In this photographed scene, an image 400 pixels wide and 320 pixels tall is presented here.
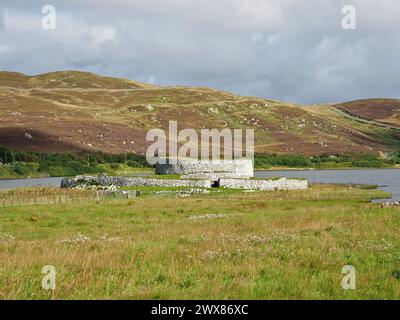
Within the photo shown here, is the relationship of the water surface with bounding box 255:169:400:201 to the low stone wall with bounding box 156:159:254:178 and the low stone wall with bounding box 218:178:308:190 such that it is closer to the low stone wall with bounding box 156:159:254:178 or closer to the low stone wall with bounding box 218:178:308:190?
the low stone wall with bounding box 218:178:308:190

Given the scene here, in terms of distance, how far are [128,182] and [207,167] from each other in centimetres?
1164

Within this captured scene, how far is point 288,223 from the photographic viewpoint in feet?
82.5

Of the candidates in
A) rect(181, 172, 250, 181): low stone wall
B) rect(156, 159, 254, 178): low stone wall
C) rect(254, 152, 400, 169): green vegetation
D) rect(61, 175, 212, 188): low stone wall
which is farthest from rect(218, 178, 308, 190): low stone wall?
rect(254, 152, 400, 169): green vegetation

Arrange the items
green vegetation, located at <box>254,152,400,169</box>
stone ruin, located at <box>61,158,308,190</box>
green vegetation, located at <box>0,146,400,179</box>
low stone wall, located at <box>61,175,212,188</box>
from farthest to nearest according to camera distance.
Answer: green vegetation, located at <box>254,152,400,169</box>
green vegetation, located at <box>0,146,400,179</box>
stone ruin, located at <box>61,158,308,190</box>
low stone wall, located at <box>61,175,212,188</box>

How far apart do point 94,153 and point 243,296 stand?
4634 inches

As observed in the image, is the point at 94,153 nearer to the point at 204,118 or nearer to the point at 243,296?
the point at 204,118

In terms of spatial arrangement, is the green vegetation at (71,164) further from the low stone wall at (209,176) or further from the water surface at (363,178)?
the low stone wall at (209,176)

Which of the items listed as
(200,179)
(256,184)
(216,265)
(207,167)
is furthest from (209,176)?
(216,265)

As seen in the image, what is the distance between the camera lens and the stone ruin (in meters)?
65.4

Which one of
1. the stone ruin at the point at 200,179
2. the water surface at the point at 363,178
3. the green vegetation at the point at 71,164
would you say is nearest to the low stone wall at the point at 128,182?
the stone ruin at the point at 200,179

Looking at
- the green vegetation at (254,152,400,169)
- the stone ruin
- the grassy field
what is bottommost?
the grassy field

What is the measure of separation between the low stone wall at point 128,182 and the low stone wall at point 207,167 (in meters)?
7.59

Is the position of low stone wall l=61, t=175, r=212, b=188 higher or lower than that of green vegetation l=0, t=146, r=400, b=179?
lower

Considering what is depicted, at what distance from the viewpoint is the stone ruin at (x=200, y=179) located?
214 ft
